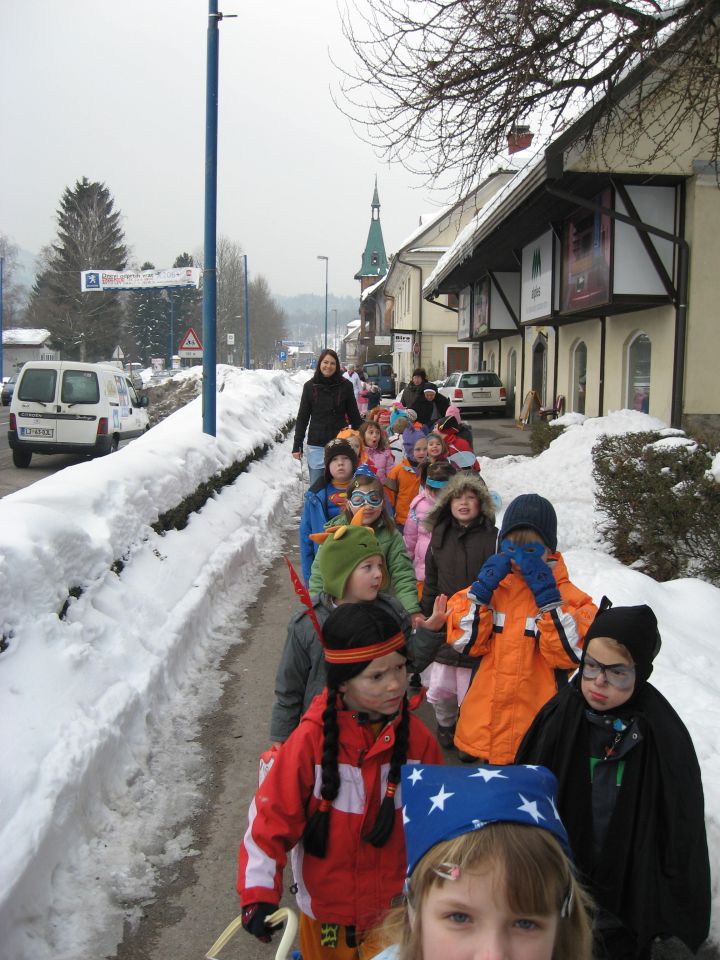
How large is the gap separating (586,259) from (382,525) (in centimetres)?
1179

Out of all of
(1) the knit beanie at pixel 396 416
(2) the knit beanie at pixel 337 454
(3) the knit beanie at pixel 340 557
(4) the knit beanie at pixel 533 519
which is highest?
(1) the knit beanie at pixel 396 416

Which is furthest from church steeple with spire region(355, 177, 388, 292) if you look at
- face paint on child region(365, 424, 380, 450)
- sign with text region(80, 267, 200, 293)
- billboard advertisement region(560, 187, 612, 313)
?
face paint on child region(365, 424, 380, 450)

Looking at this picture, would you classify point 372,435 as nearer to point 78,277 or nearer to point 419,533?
point 419,533

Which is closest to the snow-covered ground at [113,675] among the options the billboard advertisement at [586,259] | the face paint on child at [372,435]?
the face paint on child at [372,435]

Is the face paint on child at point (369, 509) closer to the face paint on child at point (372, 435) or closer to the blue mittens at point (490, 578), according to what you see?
the blue mittens at point (490, 578)

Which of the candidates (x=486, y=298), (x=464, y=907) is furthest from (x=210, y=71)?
(x=486, y=298)

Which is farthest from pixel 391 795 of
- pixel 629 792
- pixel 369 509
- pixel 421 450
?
pixel 421 450

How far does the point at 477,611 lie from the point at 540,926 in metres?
2.02

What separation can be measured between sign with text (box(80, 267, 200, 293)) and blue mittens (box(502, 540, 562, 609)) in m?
38.1

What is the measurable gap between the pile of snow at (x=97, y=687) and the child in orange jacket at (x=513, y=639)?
1.41 metres

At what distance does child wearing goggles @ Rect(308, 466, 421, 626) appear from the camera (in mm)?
4523

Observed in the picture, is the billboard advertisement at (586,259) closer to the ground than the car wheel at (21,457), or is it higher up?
higher up

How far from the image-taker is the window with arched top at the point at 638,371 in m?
14.9

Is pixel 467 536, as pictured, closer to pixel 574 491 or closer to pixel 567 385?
pixel 574 491
